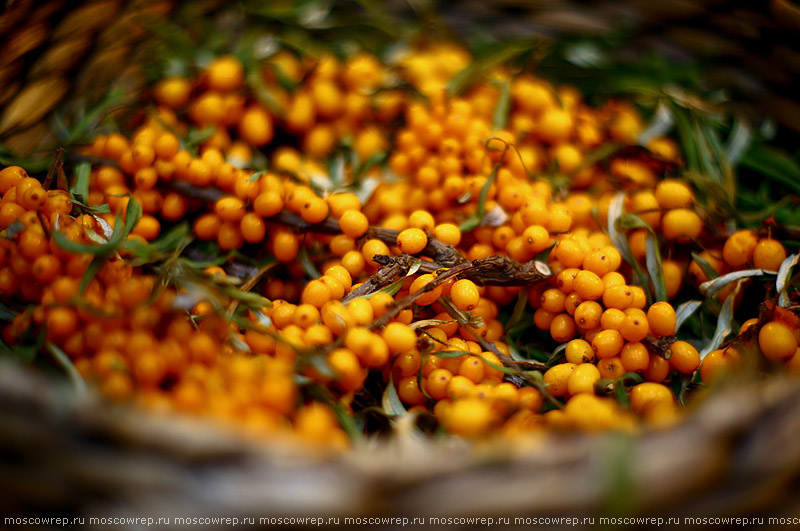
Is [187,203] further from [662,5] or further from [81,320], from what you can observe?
[662,5]

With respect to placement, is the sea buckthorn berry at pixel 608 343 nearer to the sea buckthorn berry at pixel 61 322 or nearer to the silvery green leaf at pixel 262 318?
the silvery green leaf at pixel 262 318

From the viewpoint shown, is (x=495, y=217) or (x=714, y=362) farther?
(x=495, y=217)

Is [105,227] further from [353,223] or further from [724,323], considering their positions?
[724,323]

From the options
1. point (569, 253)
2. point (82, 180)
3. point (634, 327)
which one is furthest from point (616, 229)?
point (82, 180)

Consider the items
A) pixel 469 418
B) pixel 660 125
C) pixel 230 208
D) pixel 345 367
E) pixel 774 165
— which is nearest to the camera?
pixel 469 418

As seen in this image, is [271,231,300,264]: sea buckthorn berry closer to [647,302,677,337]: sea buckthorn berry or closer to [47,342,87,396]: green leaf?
[47,342,87,396]: green leaf

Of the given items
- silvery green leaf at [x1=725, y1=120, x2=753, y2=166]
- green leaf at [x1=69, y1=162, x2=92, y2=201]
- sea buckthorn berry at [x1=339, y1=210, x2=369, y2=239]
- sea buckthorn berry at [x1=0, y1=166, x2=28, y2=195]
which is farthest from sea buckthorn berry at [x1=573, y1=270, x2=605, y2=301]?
sea buckthorn berry at [x1=0, y1=166, x2=28, y2=195]
